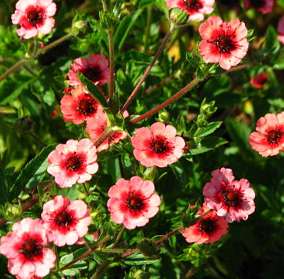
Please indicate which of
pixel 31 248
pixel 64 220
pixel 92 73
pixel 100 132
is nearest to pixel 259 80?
pixel 92 73

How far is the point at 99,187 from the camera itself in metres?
2.55

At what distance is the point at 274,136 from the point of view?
7.79 feet

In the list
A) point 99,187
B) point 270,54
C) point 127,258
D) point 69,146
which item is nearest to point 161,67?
point 270,54

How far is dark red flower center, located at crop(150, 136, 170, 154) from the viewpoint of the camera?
2081 millimetres

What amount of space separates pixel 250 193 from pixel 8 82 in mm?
1599

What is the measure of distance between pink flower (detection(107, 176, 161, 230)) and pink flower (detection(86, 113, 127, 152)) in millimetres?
245

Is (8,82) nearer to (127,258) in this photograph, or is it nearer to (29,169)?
(29,169)

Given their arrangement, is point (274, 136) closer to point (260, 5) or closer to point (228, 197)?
point (228, 197)

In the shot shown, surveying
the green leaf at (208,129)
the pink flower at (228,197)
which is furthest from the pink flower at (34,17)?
the pink flower at (228,197)

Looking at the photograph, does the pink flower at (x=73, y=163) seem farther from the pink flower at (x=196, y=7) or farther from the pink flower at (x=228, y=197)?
the pink flower at (x=196, y=7)

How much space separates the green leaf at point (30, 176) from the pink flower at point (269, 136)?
1099 mm

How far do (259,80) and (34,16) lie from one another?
1541 millimetres

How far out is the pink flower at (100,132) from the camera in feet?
7.14

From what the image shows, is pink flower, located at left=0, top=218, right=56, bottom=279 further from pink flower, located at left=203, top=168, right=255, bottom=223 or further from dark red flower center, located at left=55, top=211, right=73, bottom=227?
pink flower, located at left=203, top=168, right=255, bottom=223
